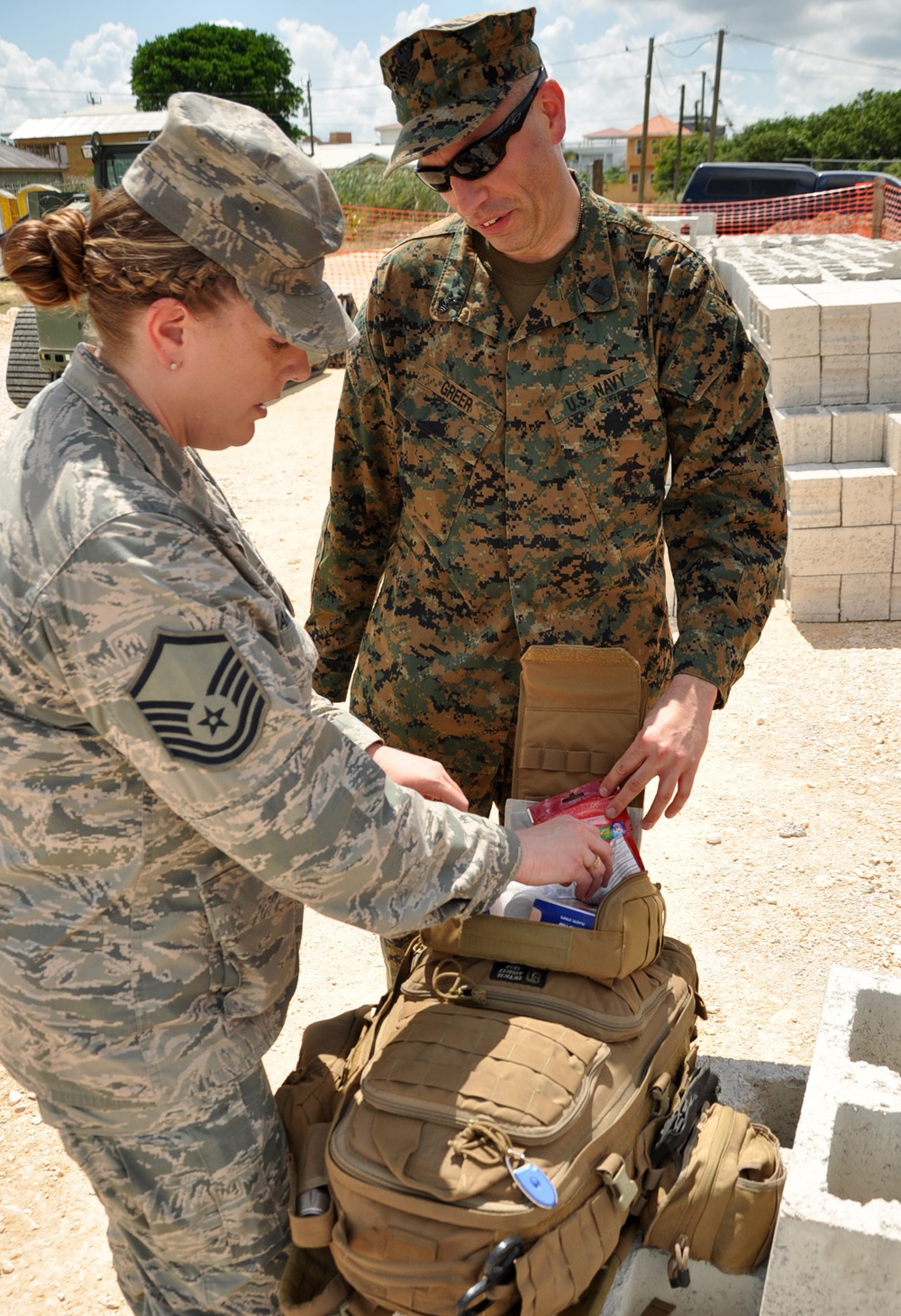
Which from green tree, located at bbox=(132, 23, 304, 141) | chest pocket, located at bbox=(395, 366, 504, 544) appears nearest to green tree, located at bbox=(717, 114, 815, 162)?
green tree, located at bbox=(132, 23, 304, 141)

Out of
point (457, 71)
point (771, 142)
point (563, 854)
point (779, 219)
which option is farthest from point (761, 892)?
point (771, 142)

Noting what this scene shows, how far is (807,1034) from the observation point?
324 cm

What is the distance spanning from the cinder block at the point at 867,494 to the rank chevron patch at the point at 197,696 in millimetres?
5103

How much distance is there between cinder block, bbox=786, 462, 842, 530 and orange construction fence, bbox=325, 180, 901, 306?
11972mm

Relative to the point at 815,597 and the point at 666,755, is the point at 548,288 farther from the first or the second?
the point at 815,597

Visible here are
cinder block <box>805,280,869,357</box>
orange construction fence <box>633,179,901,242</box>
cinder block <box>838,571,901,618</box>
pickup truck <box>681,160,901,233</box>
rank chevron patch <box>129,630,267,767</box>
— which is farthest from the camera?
pickup truck <box>681,160,901,233</box>

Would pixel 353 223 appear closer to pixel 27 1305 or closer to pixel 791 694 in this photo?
pixel 791 694

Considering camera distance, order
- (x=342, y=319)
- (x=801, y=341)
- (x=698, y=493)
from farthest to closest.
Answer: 1. (x=801, y=341)
2. (x=698, y=493)
3. (x=342, y=319)

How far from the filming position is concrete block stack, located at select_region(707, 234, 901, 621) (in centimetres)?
584

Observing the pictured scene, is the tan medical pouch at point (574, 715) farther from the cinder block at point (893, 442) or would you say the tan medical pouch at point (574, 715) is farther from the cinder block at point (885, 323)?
the cinder block at point (885, 323)

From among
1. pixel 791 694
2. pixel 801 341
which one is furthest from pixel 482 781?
pixel 801 341

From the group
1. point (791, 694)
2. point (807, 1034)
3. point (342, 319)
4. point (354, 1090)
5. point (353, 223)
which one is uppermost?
point (342, 319)

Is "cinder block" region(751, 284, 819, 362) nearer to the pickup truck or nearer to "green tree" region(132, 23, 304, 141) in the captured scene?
the pickup truck

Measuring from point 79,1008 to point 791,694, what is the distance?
4.37m
